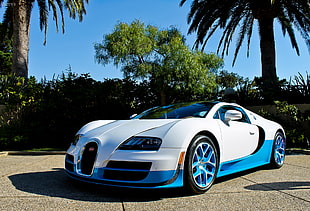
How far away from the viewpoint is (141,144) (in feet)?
10.6

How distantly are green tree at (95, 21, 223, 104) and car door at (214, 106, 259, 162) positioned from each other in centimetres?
697

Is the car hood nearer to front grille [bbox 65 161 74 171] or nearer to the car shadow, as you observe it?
front grille [bbox 65 161 74 171]

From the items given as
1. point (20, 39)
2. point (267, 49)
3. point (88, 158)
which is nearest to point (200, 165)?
point (88, 158)

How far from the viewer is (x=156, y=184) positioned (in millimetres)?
3121

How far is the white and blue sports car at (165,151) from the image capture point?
3.12 metres

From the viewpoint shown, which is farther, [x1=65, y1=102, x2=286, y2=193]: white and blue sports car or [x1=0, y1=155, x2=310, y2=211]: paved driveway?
[x1=65, y1=102, x2=286, y2=193]: white and blue sports car

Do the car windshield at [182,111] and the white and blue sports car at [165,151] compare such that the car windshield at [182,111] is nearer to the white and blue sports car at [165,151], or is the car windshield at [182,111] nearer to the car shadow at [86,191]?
the white and blue sports car at [165,151]

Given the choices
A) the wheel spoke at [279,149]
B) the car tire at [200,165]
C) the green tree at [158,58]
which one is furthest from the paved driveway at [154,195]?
the green tree at [158,58]

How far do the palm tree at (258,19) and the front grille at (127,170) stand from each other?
1003cm

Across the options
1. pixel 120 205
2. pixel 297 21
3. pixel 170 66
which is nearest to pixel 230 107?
pixel 120 205

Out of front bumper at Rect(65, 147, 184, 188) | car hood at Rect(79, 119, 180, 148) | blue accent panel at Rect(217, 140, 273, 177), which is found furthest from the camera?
blue accent panel at Rect(217, 140, 273, 177)

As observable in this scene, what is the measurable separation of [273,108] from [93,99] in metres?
6.64

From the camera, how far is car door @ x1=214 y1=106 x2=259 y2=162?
389 cm

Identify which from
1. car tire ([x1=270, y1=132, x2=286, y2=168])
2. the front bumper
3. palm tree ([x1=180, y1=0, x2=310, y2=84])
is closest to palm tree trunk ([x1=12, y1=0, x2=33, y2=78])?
palm tree ([x1=180, y1=0, x2=310, y2=84])
